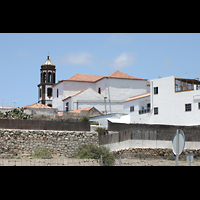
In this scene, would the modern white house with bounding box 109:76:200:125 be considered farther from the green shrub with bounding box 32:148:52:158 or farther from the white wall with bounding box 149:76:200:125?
the green shrub with bounding box 32:148:52:158

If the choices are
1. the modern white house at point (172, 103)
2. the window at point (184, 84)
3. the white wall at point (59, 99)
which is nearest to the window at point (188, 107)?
the modern white house at point (172, 103)

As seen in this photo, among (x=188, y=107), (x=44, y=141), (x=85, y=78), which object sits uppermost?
(x=85, y=78)

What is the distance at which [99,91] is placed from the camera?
189 feet

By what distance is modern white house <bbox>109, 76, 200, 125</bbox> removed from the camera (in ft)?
115

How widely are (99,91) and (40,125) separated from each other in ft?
101

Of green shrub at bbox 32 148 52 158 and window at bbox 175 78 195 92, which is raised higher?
window at bbox 175 78 195 92

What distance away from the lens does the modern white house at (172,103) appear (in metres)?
34.9

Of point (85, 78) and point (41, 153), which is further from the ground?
point (85, 78)

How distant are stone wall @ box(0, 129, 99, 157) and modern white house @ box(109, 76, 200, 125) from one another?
10.9m

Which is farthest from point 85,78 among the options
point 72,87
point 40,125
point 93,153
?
point 93,153

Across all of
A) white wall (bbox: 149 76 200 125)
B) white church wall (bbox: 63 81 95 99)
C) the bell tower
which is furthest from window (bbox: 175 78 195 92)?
the bell tower

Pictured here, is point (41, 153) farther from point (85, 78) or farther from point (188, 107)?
point (85, 78)

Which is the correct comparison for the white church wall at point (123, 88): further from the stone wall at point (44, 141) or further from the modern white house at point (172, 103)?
the stone wall at point (44, 141)

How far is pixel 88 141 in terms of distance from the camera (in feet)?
92.1
